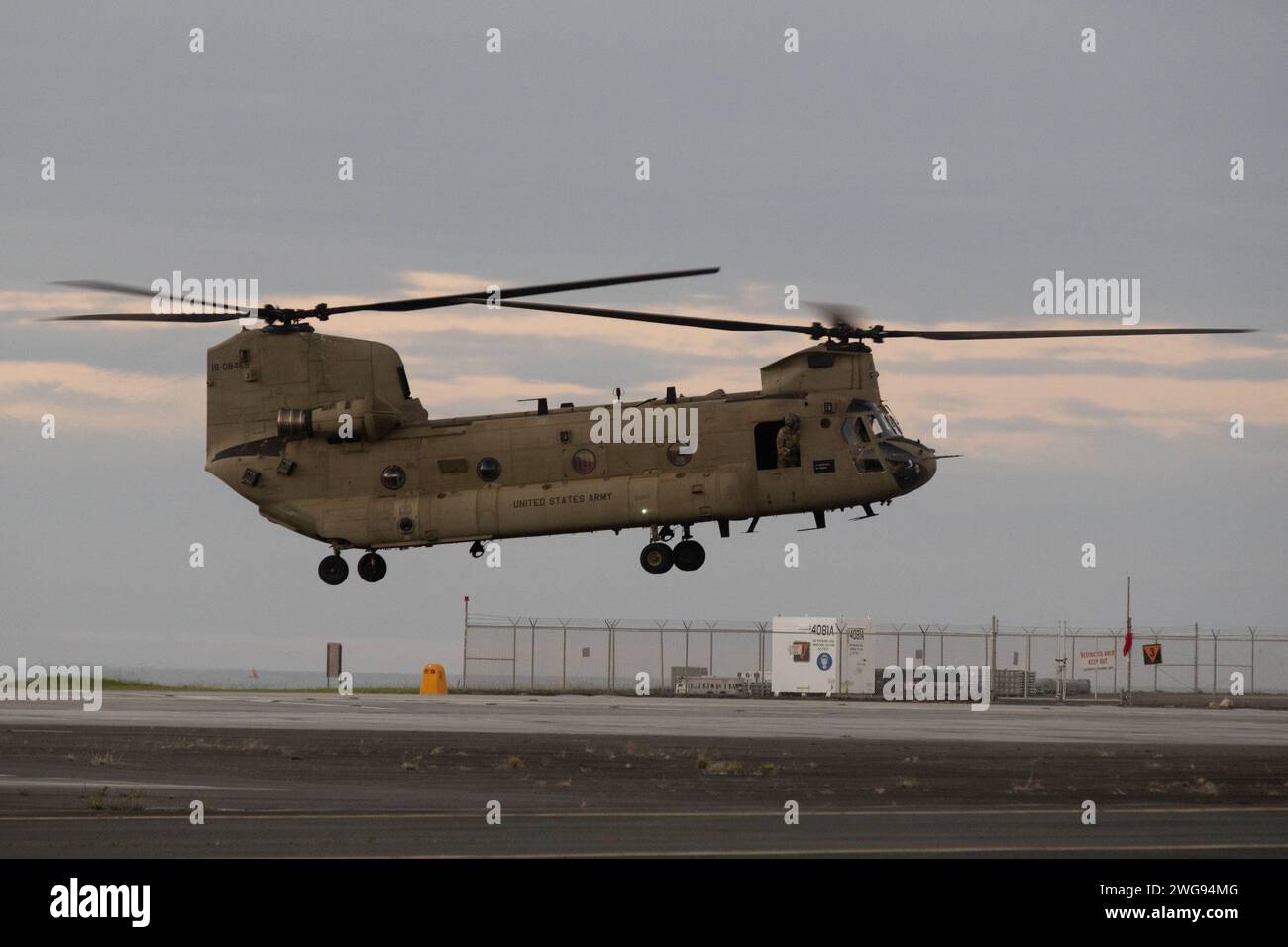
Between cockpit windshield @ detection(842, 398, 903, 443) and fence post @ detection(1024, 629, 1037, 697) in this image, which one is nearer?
cockpit windshield @ detection(842, 398, 903, 443)

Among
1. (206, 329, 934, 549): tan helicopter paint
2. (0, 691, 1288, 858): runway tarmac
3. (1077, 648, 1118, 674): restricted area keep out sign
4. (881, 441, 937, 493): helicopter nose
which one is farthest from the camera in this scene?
(1077, 648, 1118, 674): restricted area keep out sign

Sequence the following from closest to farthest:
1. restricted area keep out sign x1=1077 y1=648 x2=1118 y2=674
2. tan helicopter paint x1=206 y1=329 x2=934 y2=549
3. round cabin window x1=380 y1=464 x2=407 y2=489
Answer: tan helicopter paint x1=206 y1=329 x2=934 y2=549 → round cabin window x1=380 y1=464 x2=407 y2=489 → restricted area keep out sign x1=1077 y1=648 x2=1118 y2=674

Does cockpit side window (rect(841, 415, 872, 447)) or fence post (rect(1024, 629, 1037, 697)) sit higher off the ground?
cockpit side window (rect(841, 415, 872, 447))

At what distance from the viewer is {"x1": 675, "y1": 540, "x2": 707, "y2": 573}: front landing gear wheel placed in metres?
43.3

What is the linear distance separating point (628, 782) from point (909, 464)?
13644 millimetres

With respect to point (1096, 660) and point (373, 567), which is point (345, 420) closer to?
point (373, 567)

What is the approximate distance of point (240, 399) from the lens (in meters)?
46.3

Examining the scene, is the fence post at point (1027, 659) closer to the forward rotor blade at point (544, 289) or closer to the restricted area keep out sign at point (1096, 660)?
the restricted area keep out sign at point (1096, 660)

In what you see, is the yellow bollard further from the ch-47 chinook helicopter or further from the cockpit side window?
the cockpit side window

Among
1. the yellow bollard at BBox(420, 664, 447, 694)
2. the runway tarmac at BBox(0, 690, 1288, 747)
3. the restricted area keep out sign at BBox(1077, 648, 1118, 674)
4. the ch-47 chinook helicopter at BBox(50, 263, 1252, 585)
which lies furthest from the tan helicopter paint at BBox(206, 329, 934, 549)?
the restricted area keep out sign at BBox(1077, 648, 1118, 674)

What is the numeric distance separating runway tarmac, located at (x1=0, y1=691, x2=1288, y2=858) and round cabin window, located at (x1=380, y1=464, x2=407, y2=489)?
237 inches

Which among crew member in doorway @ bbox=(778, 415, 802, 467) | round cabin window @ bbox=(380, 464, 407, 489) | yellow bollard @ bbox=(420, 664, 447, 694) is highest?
crew member in doorway @ bbox=(778, 415, 802, 467)
